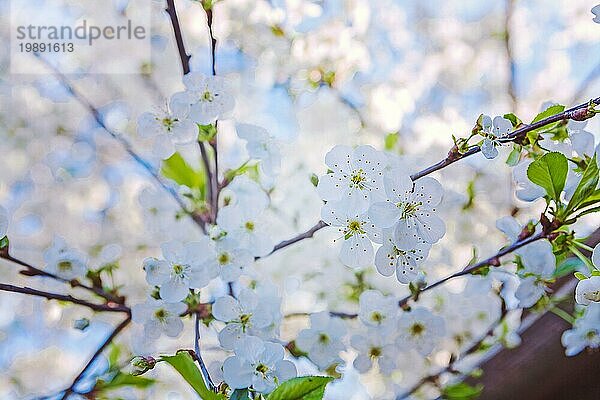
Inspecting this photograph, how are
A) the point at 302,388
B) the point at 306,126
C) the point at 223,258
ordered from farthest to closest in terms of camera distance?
the point at 306,126 → the point at 223,258 → the point at 302,388

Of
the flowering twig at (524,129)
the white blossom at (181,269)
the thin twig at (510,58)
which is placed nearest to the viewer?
the flowering twig at (524,129)

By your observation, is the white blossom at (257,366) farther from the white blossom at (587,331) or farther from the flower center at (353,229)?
the white blossom at (587,331)

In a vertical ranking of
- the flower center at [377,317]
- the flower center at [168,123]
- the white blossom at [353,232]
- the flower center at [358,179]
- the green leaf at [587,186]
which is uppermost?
the flower center at [168,123]

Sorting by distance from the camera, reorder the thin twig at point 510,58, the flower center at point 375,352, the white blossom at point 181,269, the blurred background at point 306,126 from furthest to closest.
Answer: the thin twig at point 510,58, the blurred background at point 306,126, the flower center at point 375,352, the white blossom at point 181,269

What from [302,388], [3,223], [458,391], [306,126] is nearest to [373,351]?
[458,391]

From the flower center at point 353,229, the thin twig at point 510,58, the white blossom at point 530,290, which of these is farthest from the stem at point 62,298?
the thin twig at point 510,58

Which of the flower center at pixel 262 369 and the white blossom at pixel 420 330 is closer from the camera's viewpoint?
the flower center at pixel 262 369

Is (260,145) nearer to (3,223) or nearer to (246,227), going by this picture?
(246,227)
